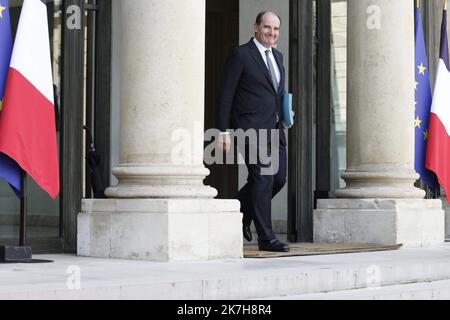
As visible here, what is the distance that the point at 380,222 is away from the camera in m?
13.0

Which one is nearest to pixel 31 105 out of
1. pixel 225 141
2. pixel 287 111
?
pixel 225 141

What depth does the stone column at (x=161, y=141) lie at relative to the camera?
1021 cm

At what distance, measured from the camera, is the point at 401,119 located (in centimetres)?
1317

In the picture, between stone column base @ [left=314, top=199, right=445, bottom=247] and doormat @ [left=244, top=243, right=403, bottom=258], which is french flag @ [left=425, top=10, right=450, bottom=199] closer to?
stone column base @ [left=314, top=199, right=445, bottom=247]

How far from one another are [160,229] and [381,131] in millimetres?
4105

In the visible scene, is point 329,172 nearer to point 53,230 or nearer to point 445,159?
point 445,159

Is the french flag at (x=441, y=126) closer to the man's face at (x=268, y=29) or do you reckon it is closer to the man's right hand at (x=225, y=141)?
the man's face at (x=268, y=29)

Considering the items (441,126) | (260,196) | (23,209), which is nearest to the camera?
(23,209)

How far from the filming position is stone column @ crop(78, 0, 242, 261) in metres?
10.2

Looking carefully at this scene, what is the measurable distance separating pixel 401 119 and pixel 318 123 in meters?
1.35

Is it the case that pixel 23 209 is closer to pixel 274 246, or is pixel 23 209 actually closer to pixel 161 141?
pixel 161 141

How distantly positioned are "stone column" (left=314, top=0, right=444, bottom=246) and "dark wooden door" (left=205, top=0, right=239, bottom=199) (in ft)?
14.7

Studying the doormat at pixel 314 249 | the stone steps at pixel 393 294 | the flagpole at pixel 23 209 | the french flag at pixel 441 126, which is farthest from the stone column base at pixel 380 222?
the flagpole at pixel 23 209

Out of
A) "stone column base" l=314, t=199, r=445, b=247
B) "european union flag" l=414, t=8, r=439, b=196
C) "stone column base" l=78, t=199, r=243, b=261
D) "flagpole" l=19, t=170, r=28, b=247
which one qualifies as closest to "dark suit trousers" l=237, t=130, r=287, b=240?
"stone column base" l=78, t=199, r=243, b=261
